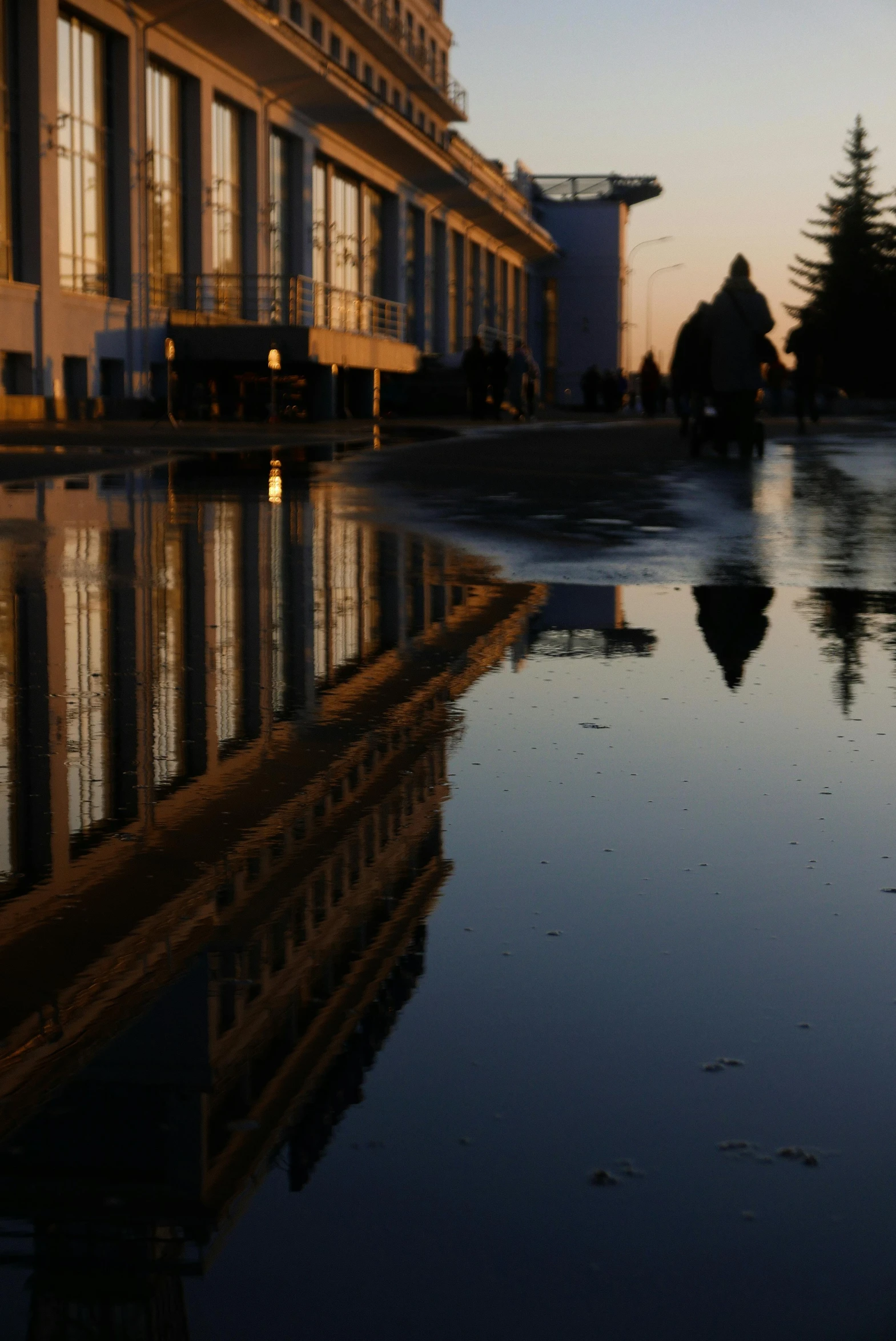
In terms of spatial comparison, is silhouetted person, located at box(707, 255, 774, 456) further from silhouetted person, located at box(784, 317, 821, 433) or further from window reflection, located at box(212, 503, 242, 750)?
silhouetted person, located at box(784, 317, 821, 433)

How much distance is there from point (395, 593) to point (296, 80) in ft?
136

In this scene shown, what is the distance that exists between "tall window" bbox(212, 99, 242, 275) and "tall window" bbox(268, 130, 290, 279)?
66.5 inches

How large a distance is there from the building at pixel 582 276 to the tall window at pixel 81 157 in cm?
6187

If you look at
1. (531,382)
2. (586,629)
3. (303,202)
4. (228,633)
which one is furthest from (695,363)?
(303,202)

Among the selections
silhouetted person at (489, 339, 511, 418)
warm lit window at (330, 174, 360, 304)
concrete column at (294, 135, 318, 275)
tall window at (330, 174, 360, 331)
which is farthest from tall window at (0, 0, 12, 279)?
warm lit window at (330, 174, 360, 304)

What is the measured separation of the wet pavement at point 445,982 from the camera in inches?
68.1

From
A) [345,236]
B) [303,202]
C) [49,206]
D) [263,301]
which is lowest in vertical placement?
[263,301]

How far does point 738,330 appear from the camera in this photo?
750 inches

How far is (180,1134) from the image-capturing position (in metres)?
1.96

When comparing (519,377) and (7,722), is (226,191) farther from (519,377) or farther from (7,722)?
(7,722)

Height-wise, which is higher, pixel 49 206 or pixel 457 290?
pixel 457 290

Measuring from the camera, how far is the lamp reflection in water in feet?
46.0

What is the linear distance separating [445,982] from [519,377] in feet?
145

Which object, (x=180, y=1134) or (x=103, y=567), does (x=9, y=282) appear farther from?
(x=180, y=1134)
